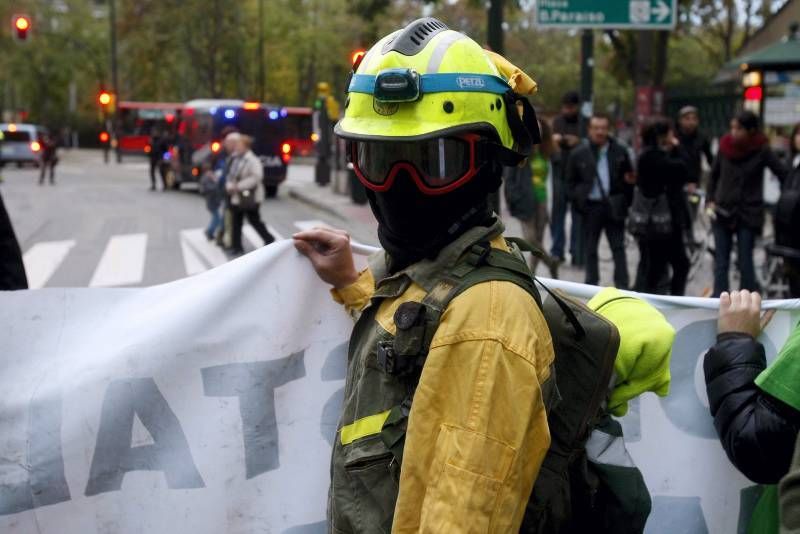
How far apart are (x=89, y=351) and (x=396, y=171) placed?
4.16ft

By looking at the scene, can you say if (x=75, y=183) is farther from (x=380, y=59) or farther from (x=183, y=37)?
(x=380, y=59)

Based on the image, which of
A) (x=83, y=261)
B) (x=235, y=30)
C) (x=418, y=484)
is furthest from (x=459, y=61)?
(x=235, y=30)

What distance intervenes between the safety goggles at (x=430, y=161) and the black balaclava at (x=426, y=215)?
0.02 m

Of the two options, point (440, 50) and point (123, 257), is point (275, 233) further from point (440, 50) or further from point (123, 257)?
point (440, 50)

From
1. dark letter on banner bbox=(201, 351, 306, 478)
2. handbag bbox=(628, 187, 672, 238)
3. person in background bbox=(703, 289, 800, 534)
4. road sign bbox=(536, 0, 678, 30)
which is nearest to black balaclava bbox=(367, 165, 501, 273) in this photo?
person in background bbox=(703, 289, 800, 534)

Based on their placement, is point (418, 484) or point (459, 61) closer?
point (418, 484)

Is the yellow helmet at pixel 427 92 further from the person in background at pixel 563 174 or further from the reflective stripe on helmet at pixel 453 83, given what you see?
the person in background at pixel 563 174

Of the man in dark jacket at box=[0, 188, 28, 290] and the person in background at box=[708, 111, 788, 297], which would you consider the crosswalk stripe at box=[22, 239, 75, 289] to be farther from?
the man in dark jacket at box=[0, 188, 28, 290]

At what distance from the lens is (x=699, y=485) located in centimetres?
298

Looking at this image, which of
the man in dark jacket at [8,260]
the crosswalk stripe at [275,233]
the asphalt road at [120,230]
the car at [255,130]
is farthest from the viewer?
the car at [255,130]

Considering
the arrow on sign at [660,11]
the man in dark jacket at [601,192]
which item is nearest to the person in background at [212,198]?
the arrow on sign at [660,11]

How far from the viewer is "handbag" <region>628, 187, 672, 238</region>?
9492 mm

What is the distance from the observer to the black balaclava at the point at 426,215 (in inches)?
80.3

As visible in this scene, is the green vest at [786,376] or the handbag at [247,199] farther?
the handbag at [247,199]
